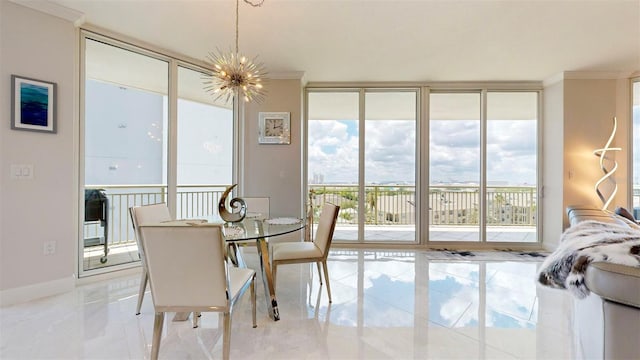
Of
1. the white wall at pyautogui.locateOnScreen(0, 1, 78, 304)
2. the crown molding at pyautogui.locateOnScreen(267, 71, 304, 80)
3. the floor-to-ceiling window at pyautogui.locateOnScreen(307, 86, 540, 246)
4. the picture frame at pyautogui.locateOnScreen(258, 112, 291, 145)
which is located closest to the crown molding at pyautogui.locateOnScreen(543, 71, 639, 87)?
the floor-to-ceiling window at pyautogui.locateOnScreen(307, 86, 540, 246)

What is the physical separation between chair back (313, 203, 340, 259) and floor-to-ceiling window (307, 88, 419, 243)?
1959mm

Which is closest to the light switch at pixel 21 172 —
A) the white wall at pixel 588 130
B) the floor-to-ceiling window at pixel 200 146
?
the floor-to-ceiling window at pixel 200 146

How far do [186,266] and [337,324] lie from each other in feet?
3.96

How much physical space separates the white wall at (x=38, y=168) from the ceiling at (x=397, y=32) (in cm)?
40

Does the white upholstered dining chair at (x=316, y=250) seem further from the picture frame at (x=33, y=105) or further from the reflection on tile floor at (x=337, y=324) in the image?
the picture frame at (x=33, y=105)

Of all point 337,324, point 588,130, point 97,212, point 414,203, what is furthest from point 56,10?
point 588,130

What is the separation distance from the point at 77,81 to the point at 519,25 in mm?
4501

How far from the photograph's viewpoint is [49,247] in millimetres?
2594

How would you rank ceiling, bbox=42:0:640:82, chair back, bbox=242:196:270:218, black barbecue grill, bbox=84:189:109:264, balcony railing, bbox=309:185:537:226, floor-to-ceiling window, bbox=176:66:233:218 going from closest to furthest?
ceiling, bbox=42:0:640:82, black barbecue grill, bbox=84:189:109:264, chair back, bbox=242:196:270:218, floor-to-ceiling window, bbox=176:66:233:218, balcony railing, bbox=309:185:537:226

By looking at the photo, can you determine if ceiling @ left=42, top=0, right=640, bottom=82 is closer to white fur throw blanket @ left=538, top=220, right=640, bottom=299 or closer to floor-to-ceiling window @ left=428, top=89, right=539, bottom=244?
floor-to-ceiling window @ left=428, top=89, right=539, bottom=244

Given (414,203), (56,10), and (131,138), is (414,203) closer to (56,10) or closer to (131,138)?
(131,138)

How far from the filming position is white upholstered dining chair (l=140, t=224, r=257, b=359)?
1.45m

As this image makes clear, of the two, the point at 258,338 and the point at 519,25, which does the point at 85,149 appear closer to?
the point at 258,338

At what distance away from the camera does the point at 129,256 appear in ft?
10.7
